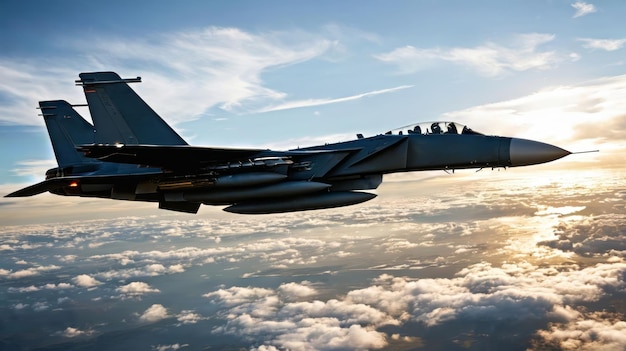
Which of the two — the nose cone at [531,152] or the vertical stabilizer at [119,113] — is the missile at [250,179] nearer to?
the vertical stabilizer at [119,113]

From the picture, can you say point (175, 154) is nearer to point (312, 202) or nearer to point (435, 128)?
point (312, 202)

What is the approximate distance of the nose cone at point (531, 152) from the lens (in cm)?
1433

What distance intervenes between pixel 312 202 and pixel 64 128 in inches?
484

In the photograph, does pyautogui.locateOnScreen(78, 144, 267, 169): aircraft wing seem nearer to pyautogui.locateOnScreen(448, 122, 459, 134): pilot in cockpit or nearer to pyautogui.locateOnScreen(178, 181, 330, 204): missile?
pyautogui.locateOnScreen(178, 181, 330, 204): missile

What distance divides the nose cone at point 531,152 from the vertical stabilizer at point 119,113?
11776 millimetres

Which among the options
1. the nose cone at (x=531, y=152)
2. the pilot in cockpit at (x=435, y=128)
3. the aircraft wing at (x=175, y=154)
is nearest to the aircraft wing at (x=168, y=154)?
the aircraft wing at (x=175, y=154)

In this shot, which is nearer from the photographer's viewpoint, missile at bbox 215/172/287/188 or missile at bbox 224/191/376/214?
missile at bbox 215/172/287/188

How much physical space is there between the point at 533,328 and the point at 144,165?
610 feet

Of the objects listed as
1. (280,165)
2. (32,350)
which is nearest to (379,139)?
(280,165)

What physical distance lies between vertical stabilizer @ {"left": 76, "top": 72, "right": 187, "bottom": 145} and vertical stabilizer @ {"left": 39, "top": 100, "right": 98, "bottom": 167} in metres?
4.16

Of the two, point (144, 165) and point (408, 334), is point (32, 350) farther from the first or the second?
point (144, 165)

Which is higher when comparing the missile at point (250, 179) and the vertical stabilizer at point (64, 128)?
the vertical stabilizer at point (64, 128)

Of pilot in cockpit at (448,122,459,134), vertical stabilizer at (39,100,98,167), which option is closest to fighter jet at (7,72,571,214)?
pilot in cockpit at (448,122,459,134)

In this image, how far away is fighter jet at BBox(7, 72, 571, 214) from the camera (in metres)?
15.1
